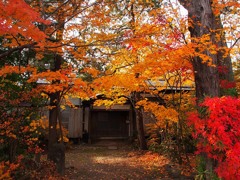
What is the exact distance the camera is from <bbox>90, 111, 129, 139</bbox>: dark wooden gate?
17.5m

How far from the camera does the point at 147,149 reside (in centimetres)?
1400

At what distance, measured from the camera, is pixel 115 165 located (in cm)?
1062

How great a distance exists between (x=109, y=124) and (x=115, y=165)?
7.14 m

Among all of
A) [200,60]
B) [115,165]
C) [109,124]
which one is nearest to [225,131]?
[200,60]

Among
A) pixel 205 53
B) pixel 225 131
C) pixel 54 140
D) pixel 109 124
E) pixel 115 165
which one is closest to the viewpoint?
pixel 225 131

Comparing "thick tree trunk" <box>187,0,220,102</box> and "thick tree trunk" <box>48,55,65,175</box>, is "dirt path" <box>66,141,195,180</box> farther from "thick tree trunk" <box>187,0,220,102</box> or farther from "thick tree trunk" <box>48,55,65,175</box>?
"thick tree trunk" <box>187,0,220,102</box>

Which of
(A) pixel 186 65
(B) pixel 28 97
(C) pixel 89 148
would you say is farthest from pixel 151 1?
(C) pixel 89 148

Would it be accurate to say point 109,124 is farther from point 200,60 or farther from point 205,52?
point 205,52

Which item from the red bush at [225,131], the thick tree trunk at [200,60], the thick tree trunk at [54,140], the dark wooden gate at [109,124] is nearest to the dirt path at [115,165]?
the thick tree trunk at [54,140]

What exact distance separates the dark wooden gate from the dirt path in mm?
2250

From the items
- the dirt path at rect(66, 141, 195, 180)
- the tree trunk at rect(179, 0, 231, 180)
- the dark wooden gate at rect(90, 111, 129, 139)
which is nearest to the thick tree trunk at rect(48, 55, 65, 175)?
the dirt path at rect(66, 141, 195, 180)

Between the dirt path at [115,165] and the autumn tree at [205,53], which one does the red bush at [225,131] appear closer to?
the autumn tree at [205,53]

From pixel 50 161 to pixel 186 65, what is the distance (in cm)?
615

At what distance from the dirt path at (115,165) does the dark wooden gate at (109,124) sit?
7.38 feet
